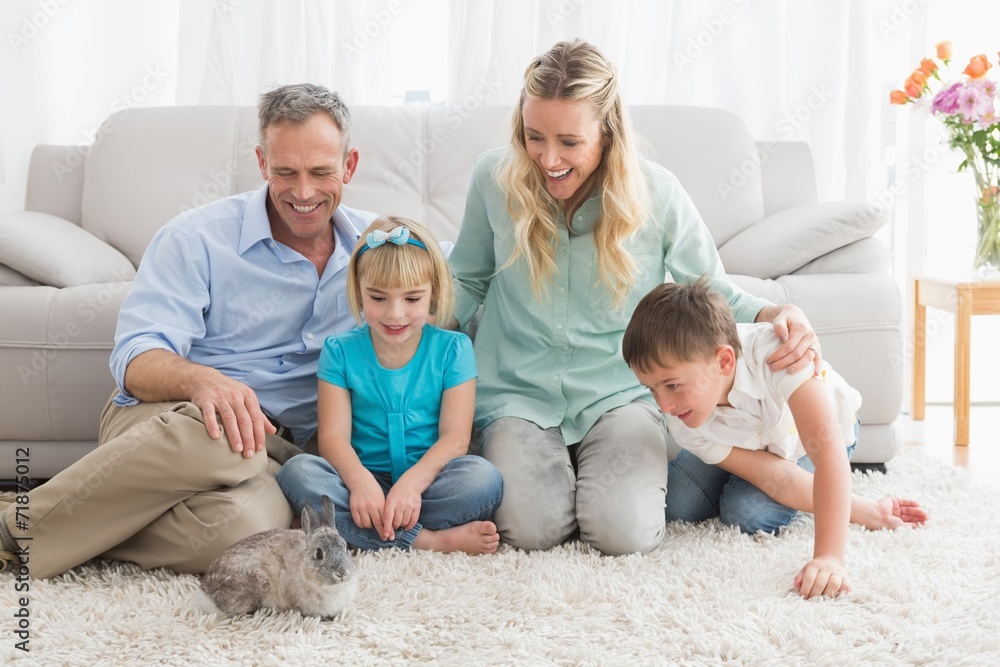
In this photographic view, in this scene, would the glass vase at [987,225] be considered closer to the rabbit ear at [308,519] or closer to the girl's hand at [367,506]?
the girl's hand at [367,506]

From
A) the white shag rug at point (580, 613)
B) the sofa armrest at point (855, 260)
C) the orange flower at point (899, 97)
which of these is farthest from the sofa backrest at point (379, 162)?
the white shag rug at point (580, 613)

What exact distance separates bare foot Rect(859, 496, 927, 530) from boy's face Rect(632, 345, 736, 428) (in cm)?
44

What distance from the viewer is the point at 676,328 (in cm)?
155

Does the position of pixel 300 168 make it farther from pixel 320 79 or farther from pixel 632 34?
pixel 632 34

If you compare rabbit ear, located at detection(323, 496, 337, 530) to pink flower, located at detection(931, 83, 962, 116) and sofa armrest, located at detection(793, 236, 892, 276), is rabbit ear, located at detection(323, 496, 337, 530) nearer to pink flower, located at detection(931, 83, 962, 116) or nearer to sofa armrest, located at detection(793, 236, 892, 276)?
sofa armrest, located at detection(793, 236, 892, 276)

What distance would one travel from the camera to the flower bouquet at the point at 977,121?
8.78 feet

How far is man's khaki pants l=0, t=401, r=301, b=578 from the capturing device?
4.99 feet

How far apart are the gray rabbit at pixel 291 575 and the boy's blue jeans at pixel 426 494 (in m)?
0.26

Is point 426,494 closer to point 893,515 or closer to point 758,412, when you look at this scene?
point 758,412

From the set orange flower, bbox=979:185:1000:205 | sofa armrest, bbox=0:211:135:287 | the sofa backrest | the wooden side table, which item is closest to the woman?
the sofa backrest

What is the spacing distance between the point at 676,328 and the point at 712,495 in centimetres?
52

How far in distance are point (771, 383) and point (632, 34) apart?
6.14 feet

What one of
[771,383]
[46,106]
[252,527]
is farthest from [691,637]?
[46,106]

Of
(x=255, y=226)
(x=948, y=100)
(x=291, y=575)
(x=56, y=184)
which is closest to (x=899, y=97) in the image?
(x=948, y=100)
